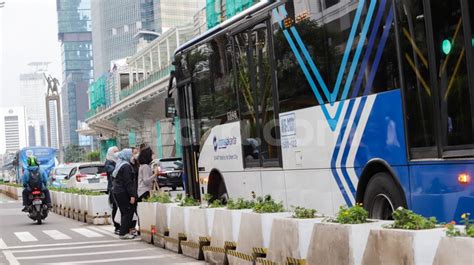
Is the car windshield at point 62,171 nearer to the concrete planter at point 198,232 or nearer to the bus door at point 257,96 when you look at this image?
the bus door at point 257,96

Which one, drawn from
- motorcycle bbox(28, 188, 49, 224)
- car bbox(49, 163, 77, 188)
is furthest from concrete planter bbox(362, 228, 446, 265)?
car bbox(49, 163, 77, 188)

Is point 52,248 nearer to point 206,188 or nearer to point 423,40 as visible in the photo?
point 206,188

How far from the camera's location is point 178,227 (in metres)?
11.5

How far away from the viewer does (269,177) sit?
11.3 m

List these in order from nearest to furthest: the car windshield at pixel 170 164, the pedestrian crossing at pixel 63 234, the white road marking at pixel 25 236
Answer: the white road marking at pixel 25 236 → the pedestrian crossing at pixel 63 234 → the car windshield at pixel 170 164

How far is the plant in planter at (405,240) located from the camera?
5410 millimetres

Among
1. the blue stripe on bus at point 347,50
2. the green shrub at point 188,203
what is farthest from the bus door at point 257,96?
the blue stripe on bus at point 347,50

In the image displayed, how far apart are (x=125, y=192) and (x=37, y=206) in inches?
246

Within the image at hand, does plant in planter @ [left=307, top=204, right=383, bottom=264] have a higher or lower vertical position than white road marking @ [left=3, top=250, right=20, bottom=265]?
higher

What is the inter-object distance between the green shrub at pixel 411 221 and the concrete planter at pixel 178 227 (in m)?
5.53

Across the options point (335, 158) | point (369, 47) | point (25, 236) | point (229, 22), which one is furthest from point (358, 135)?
point (25, 236)

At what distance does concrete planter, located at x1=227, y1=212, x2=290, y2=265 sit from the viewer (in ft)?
27.2

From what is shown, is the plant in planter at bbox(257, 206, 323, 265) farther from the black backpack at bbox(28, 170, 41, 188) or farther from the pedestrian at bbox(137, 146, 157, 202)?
the black backpack at bbox(28, 170, 41, 188)

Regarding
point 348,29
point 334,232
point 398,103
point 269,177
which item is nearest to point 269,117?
point 269,177
